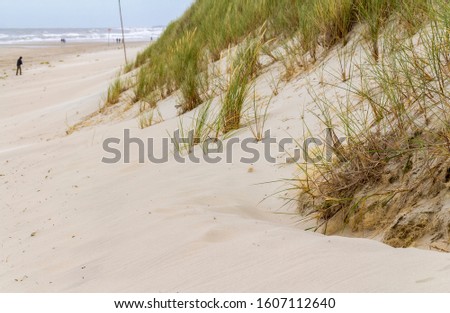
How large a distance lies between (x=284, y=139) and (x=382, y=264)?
5.81ft

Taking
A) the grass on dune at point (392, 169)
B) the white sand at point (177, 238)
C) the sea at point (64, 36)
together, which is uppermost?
the sea at point (64, 36)

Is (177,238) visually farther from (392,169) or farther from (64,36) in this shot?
(64,36)

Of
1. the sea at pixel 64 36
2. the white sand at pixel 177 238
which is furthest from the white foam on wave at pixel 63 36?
the white sand at pixel 177 238

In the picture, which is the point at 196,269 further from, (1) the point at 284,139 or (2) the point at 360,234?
(1) the point at 284,139

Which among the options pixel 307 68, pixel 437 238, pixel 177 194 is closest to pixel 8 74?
pixel 307 68

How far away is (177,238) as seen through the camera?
224 centimetres

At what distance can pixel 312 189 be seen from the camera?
2.46 metres

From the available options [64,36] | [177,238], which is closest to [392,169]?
[177,238]

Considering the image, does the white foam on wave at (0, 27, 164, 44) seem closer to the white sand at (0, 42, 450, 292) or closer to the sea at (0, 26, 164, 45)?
the sea at (0, 26, 164, 45)

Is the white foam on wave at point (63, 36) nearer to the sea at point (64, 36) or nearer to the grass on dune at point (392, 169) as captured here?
the sea at point (64, 36)

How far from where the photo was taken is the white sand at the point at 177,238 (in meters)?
1.68

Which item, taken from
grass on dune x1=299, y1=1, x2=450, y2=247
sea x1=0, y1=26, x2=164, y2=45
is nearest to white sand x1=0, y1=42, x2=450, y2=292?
grass on dune x1=299, y1=1, x2=450, y2=247

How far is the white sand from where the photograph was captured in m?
1.68

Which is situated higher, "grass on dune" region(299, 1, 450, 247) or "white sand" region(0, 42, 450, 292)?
"grass on dune" region(299, 1, 450, 247)
